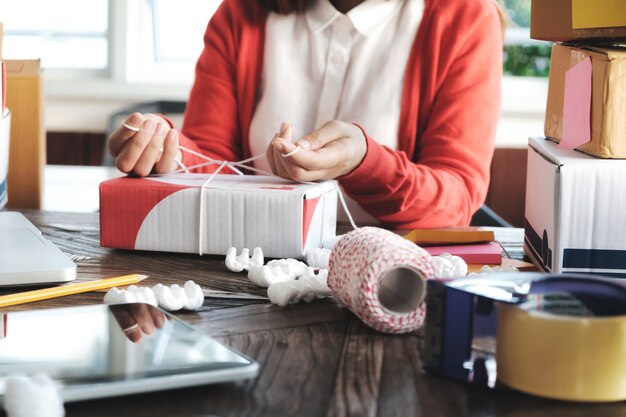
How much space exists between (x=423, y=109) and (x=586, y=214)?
25.6 inches

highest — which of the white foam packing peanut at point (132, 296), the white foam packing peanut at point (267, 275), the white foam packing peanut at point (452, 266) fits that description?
the white foam packing peanut at point (452, 266)

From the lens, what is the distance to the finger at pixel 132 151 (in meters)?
0.95

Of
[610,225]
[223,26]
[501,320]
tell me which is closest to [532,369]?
[501,320]

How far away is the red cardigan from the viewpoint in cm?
120

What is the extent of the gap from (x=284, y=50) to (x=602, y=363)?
1.07 m

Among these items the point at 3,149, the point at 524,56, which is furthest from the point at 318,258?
the point at 524,56

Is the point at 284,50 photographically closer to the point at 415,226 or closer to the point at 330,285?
the point at 415,226

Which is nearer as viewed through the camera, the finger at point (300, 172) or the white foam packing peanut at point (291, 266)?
the white foam packing peanut at point (291, 266)

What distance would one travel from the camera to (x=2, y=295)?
70cm

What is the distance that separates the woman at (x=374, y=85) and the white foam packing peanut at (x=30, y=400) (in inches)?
31.5

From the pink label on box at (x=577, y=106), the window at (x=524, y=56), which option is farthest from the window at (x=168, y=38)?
the pink label on box at (x=577, y=106)

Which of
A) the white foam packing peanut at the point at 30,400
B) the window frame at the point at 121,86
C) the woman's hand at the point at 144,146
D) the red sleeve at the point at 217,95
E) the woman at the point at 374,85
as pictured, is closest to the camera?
the white foam packing peanut at the point at 30,400

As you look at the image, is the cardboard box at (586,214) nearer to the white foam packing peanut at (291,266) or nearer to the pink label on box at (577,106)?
the pink label on box at (577,106)

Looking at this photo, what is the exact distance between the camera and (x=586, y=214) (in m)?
0.77
